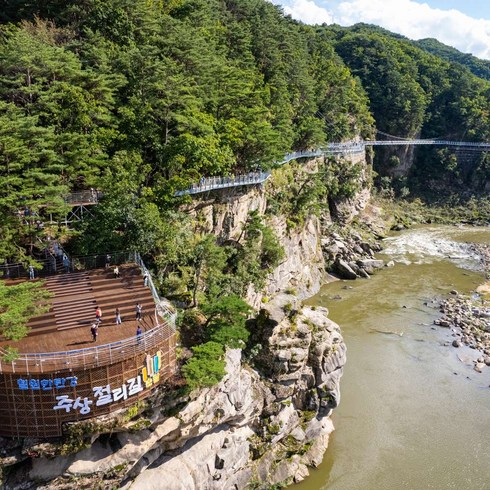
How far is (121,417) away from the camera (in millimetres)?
16703

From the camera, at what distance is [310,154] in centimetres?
5397

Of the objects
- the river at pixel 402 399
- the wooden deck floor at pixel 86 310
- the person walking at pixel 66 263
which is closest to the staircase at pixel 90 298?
the wooden deck floor at pixel 86 310

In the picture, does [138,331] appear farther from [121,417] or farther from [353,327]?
[353,327]

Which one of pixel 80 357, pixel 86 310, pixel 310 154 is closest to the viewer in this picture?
pixel 80 357

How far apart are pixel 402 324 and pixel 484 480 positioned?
17.6m

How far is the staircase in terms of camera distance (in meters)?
19.2

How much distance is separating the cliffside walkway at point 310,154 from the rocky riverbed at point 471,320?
22.1 m

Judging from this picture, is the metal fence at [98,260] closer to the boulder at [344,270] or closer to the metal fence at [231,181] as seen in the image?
the metal fence at [231,181]

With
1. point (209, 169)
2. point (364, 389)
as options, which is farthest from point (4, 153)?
point (364, 389)

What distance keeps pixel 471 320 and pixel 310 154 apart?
2654 cm

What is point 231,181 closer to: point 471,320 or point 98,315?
point 98,315

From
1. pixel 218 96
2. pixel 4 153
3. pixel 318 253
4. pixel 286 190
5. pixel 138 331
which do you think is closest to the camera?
pixel 138 331

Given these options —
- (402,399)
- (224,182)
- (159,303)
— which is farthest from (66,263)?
(402,399)

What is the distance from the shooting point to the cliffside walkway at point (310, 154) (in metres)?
29.9
